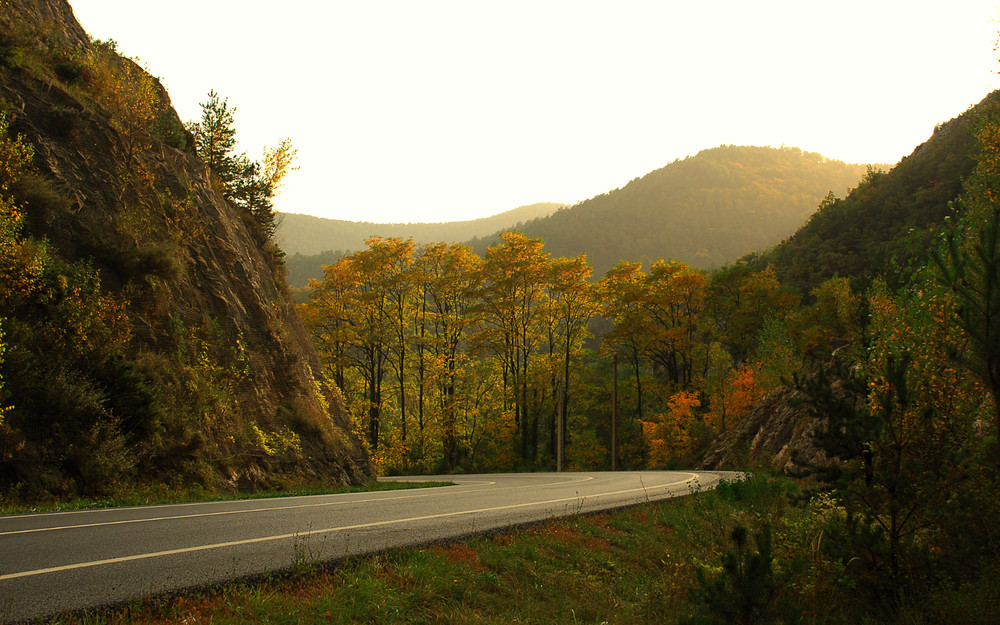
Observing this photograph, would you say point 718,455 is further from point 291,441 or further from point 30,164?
point 30,164

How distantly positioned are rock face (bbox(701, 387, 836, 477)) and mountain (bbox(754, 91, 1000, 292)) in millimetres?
24051

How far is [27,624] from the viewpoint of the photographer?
388 cm

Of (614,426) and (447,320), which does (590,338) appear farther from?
(447,320)

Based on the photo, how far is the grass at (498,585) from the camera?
4.64 meters

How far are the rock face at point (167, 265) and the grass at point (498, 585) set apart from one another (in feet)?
26.8

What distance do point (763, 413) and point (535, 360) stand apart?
1429cm

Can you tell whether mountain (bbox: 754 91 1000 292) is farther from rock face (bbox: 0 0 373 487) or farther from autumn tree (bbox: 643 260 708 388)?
rock face (bbox: 0 0 373 487)

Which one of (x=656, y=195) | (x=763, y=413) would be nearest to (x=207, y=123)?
(x=763, y=413)

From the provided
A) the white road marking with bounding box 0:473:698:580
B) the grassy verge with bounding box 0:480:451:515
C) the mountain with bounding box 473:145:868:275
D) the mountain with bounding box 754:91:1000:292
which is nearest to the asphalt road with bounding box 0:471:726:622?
the white road marking with bounding box 0:473:698:580

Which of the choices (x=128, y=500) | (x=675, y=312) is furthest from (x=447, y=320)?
(x=128, y=500)

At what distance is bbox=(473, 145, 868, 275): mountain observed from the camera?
109812 millimetres

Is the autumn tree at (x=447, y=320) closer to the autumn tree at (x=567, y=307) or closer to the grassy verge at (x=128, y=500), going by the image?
the autumn tree at (x=567, y=307)

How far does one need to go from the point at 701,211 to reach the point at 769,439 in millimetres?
97921

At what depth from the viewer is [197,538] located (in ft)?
21.3
